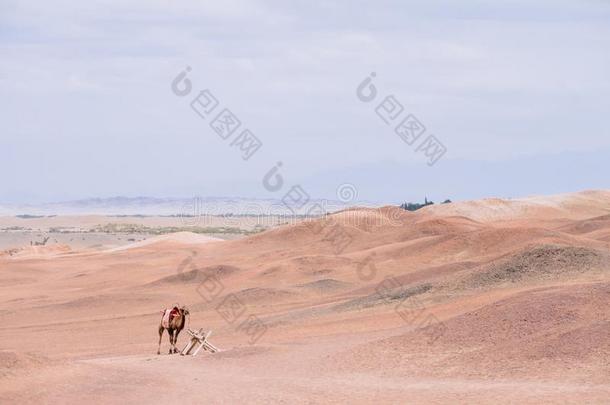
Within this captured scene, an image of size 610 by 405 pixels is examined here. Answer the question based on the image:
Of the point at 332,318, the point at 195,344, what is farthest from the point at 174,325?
the point at 332,318

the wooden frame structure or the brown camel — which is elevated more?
the brown camel

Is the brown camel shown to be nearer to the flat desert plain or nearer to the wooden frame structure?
the wooden frame structure

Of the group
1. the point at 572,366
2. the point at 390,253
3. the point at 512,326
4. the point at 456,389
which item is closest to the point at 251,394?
the point at 456,389

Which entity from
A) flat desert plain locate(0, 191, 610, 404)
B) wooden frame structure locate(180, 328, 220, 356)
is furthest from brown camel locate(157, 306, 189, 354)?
flat desert plain locate(0, 191, 610, 404)

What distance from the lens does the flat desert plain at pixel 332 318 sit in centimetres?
1852

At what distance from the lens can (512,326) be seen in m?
22.7

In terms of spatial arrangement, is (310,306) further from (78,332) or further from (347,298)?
(78,332)

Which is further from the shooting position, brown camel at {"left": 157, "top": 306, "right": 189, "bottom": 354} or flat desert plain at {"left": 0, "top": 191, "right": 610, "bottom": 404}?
brown camel at {"left": 157, "top": 306, "right": 189, "bottom": 354}

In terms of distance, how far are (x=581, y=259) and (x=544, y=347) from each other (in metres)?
14.1

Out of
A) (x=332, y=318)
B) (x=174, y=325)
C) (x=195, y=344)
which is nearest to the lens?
(x=174, y=325)

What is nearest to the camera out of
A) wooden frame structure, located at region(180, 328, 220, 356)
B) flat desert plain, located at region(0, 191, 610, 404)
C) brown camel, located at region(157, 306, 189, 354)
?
flat desert plain, located at region(0, 191, 610, 404)

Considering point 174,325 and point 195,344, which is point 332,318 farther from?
point 174,325

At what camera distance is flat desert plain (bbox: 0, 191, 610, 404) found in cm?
1852

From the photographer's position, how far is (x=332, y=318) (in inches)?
1262
